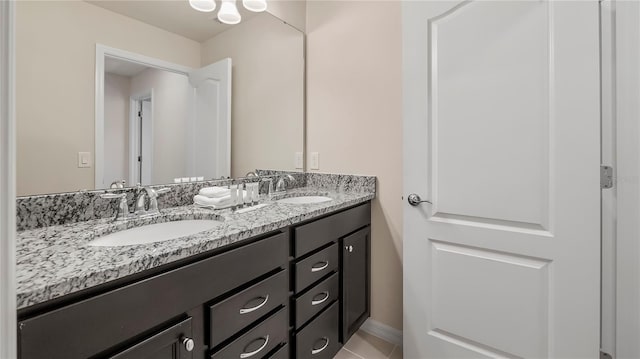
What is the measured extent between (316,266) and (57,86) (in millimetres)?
1184

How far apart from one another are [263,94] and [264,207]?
90 centimetres

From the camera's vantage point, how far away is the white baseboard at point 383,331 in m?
1.77

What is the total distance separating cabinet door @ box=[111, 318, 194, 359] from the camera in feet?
2.15

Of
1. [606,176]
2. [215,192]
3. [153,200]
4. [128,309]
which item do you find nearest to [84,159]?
[153,200]

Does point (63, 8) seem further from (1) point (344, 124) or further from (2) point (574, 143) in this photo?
(2) point (574, 143)

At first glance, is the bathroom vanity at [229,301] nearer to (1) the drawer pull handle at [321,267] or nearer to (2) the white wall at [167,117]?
(1) the drawer pull handle at [321,267]

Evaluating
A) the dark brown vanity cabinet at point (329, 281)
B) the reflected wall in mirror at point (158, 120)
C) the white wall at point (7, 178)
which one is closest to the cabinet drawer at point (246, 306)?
the dark brown vanity cabinet at point (329, 281)

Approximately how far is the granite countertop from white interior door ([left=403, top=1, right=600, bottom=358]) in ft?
2.50

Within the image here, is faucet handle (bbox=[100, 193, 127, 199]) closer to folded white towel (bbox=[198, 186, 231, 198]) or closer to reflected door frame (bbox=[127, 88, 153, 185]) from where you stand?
reflected door frame (bbox=[127, 88, 153, 185])

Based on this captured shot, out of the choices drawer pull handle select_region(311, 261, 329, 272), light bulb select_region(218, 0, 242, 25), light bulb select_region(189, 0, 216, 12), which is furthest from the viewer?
light bulb select_region(218, 0, 242, 25)

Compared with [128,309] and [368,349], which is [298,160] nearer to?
[368,349]

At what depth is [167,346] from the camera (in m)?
0.72

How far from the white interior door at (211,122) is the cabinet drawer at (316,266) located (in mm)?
729

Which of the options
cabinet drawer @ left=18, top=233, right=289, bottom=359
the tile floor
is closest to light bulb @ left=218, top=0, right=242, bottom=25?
cabinet drawer @ left=18, top=233, right=289, bottom=359
